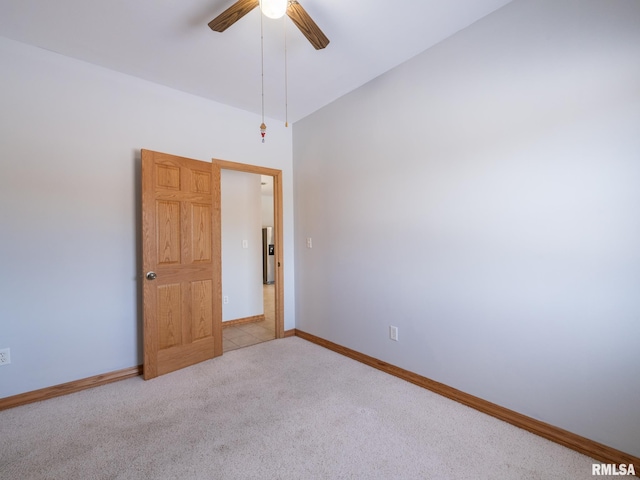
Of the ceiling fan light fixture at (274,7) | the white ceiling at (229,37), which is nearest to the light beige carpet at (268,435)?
the ceiling fan light fixture at (274,7)

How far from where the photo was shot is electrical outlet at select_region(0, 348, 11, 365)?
2152mm

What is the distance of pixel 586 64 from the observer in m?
1.65

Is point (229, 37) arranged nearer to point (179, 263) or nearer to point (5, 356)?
point (179, 263)

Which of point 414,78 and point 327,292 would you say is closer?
point 414,78

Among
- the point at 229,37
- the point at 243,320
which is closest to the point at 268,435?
the point at 243,320

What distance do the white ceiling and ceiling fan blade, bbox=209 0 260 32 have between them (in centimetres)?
29

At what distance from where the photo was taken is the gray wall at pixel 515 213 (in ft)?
5.16

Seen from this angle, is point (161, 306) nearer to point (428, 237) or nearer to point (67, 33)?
point (67, 33)

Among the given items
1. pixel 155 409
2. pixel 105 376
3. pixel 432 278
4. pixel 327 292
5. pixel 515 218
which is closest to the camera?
pixel 515 218

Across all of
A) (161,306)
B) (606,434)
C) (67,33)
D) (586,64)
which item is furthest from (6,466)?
(586,64)

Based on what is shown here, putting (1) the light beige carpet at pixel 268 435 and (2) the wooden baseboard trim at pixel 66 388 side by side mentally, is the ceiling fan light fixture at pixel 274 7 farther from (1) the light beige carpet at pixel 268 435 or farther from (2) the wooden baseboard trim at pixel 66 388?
(2) the wooden baseboard trim at pixel 66 388

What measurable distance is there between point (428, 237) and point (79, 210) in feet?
9.54

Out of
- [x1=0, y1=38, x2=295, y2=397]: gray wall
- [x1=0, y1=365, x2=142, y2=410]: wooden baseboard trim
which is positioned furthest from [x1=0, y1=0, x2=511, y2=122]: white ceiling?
[x1=0, y1=365, x2=142, y2=410]: wooden baseboard trim

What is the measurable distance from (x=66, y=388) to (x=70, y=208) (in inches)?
57.4
